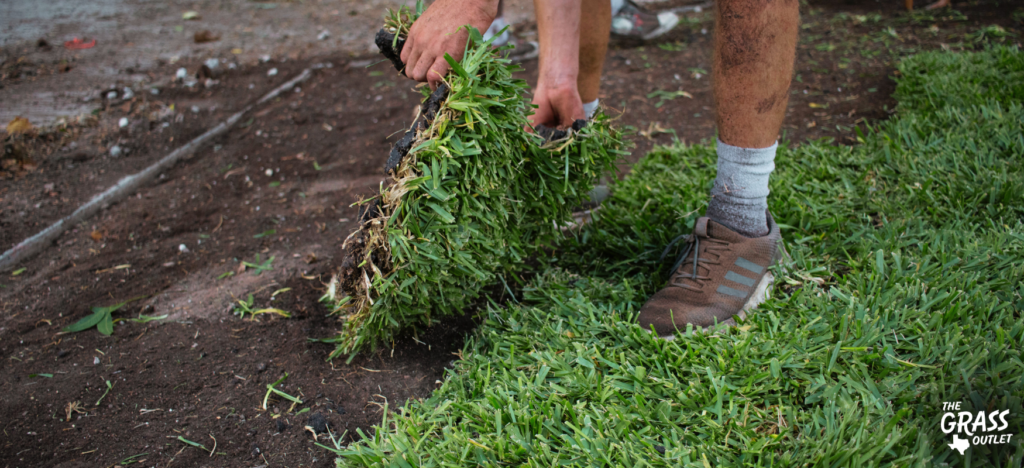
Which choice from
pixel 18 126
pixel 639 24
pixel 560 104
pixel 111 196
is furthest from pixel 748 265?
pixel 18 126

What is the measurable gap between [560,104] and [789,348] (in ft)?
3.48

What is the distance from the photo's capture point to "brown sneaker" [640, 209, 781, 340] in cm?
172

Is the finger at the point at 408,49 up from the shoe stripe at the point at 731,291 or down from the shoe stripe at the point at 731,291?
up

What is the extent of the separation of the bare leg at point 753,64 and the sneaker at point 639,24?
263cm

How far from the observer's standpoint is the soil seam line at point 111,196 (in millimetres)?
2330

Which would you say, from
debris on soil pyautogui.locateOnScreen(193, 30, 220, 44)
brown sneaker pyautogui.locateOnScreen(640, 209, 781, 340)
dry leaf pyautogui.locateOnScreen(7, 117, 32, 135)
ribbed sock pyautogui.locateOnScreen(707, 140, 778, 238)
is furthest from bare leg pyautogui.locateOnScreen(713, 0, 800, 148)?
debris on soil pyautogui.locateOnScreen(193, 30, 220, 44)

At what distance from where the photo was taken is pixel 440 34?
157 cm

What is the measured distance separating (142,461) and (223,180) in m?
1.68

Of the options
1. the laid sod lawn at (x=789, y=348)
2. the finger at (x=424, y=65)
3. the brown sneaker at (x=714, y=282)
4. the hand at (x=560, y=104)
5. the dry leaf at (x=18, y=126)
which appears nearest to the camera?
the laid sod lawn at (x=789, y=348)

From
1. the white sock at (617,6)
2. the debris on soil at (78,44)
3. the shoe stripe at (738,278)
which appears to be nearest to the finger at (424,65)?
the shoe stripe at (738,278)

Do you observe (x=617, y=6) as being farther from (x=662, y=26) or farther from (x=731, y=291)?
(x=731, y=291)

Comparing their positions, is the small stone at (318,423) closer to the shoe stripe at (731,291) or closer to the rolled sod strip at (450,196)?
the rolled sod strip at (450,196)

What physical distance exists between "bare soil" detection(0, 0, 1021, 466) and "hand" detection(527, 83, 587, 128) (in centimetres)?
46

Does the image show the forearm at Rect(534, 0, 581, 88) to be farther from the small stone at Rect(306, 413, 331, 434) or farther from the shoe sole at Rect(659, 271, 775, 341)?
the small stone at Rect(306, 413, 331, 434)
